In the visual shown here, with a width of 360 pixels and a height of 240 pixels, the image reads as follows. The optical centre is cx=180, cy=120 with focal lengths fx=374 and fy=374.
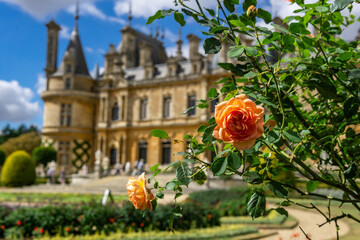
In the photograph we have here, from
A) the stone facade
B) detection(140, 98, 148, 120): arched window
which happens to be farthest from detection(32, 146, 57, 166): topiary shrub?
detection(140, 98, 148, 120): arched window

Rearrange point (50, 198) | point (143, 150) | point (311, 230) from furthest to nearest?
point (143, 150) → point (50, 198) → point (311, 230)

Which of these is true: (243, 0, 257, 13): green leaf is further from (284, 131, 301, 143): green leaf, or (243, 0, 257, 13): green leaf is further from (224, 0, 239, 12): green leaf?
(284, 131, 301, 143): green leaf

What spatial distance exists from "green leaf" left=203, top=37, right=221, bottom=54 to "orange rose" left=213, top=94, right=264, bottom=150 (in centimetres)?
30

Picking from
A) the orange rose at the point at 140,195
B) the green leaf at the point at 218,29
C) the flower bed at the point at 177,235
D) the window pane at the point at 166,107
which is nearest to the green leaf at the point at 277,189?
the orange rose at the point at 140,195

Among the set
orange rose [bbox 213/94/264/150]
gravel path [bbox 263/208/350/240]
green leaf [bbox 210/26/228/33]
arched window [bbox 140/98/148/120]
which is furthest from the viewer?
arched window [bbox 140/98/148/120]

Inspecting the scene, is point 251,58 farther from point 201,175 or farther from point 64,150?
point 64,150

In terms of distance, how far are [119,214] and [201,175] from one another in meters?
6.72

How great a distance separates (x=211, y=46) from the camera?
59.3 inches

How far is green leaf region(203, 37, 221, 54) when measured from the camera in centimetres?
150

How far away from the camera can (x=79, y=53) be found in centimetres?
3703

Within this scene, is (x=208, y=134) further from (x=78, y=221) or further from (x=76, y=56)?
(x=76, y=56)

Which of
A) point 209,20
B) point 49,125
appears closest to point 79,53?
point 49,125

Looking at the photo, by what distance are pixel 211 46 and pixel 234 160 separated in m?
0.47

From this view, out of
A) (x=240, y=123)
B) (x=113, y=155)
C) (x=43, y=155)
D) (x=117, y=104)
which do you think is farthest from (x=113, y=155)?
(x=240, y=123)
